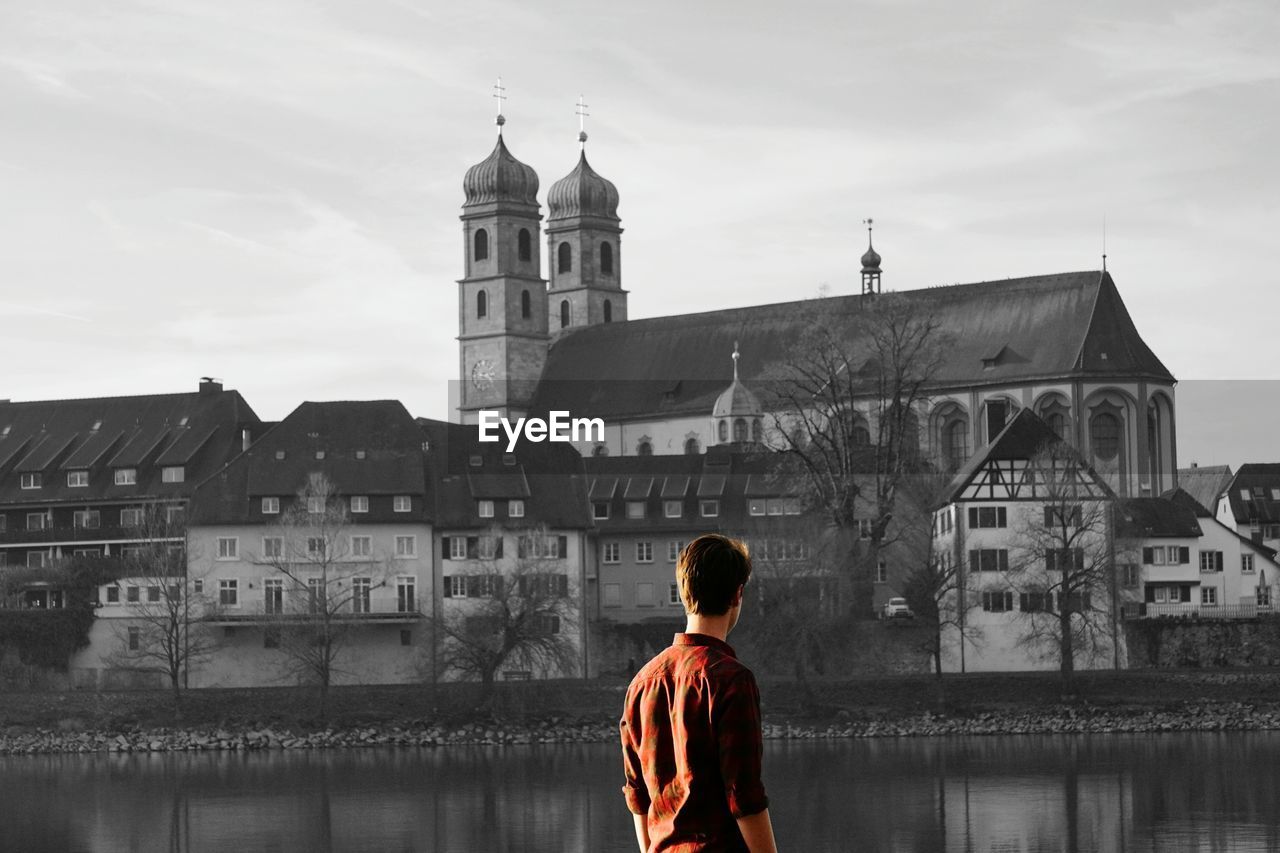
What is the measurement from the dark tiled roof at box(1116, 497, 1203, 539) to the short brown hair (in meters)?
74.1

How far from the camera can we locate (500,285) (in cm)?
13275

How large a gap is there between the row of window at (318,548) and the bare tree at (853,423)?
14.0 m

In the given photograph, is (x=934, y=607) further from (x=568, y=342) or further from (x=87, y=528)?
(x=568, y=342)

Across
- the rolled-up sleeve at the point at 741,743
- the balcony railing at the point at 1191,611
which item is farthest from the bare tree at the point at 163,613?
the rolled-up sleeve at the point at 741,743

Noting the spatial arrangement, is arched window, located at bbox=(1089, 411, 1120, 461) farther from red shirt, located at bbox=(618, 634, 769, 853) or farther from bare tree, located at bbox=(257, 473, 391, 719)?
red shirt, located at bbox=(618, 634, 769, 853)

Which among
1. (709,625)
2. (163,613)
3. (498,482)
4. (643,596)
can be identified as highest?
(498,482)

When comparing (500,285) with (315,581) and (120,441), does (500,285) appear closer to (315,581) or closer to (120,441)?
(120,441)

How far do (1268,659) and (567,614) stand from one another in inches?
888

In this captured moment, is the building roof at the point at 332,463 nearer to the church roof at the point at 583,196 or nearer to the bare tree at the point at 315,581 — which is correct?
the bare tree at the point at 315,581

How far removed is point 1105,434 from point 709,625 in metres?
98.0

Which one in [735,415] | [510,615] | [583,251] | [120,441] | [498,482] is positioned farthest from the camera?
[583,251]

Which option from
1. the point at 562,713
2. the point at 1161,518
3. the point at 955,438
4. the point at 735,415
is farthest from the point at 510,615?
the point at 955,438

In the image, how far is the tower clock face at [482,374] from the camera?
422 ft

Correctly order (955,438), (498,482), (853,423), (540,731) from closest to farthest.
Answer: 1. (540,731)
2. (498,482)
3. (853,423)
4. (955,438)
